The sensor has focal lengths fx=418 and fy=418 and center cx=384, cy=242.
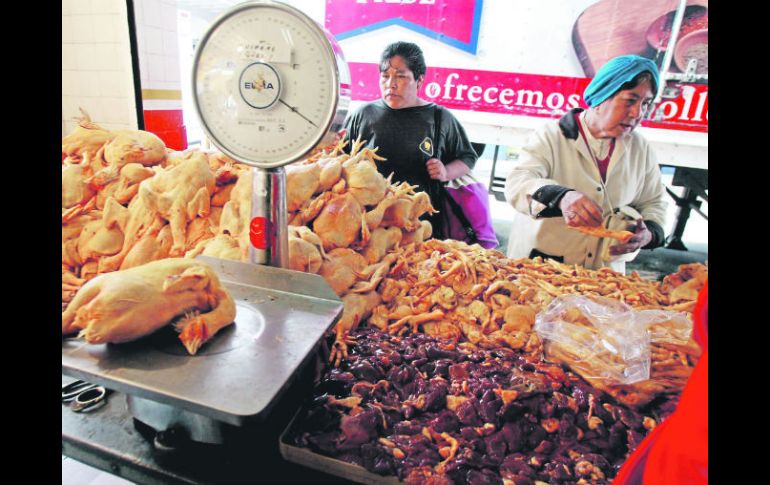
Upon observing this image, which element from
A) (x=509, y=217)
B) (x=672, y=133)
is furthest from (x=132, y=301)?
(x=509, y=217)

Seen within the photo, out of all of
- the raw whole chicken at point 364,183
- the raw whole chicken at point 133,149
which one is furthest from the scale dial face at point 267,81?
the raw whole chicken at point 133,149

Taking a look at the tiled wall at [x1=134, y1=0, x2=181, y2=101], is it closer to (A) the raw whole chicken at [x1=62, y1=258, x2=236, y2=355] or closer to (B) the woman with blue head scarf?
(B) the woman with blue head scarf

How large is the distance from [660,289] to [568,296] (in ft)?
2.20

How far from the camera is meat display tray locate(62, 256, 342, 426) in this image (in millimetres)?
967

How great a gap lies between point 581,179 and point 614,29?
236cm

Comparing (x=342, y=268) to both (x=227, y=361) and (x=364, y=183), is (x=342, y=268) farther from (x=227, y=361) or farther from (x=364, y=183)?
(x=227, y=361)

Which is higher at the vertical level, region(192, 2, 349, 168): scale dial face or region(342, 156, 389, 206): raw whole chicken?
region(192, 2, 349, 168): scale dial face

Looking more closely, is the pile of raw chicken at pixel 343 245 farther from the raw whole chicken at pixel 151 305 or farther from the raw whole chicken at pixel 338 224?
the raw whole chicken at pixel 151 305

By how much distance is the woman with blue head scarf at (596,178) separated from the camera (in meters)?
2.88

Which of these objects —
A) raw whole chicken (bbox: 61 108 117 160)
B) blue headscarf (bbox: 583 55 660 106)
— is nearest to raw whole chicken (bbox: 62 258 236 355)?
raw whole chicken (bbox: 61 108 117 160)

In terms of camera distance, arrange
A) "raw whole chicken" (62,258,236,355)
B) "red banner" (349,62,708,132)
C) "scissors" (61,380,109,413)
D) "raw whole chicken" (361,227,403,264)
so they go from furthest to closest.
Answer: "red banner" (349,62,708,132) < "raw whole chicken" (361,227,403,264) < "scissors" (61,380,109,413) < "raw whole chicken" (62,258,236,355)

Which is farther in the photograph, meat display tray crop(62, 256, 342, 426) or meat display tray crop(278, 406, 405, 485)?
meat display tray crop(278, 406, 405, 485)

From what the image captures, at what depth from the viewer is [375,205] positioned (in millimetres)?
2291
